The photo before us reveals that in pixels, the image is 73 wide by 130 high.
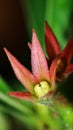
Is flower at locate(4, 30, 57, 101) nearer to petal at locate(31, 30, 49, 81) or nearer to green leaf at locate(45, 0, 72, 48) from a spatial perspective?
petal at locate(31, 30, 49, 81)

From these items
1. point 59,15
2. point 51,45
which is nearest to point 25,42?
point 59,15

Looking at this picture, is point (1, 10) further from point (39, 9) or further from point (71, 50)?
point (71, 50)

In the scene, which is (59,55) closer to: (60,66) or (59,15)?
(60,66)

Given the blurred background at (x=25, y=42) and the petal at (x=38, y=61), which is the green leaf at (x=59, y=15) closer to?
the blurred background at (x=25, y=42)

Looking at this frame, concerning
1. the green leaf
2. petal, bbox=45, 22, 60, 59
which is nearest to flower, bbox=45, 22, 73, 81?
petal, bbox=45, 22, 60, 59

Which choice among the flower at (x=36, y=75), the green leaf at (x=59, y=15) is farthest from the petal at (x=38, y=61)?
the green leaf at (x=59, y=15)

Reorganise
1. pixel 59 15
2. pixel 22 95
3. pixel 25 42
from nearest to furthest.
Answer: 1. pixel 22 95
2. pixel 59 15
3. pixel 25 42
